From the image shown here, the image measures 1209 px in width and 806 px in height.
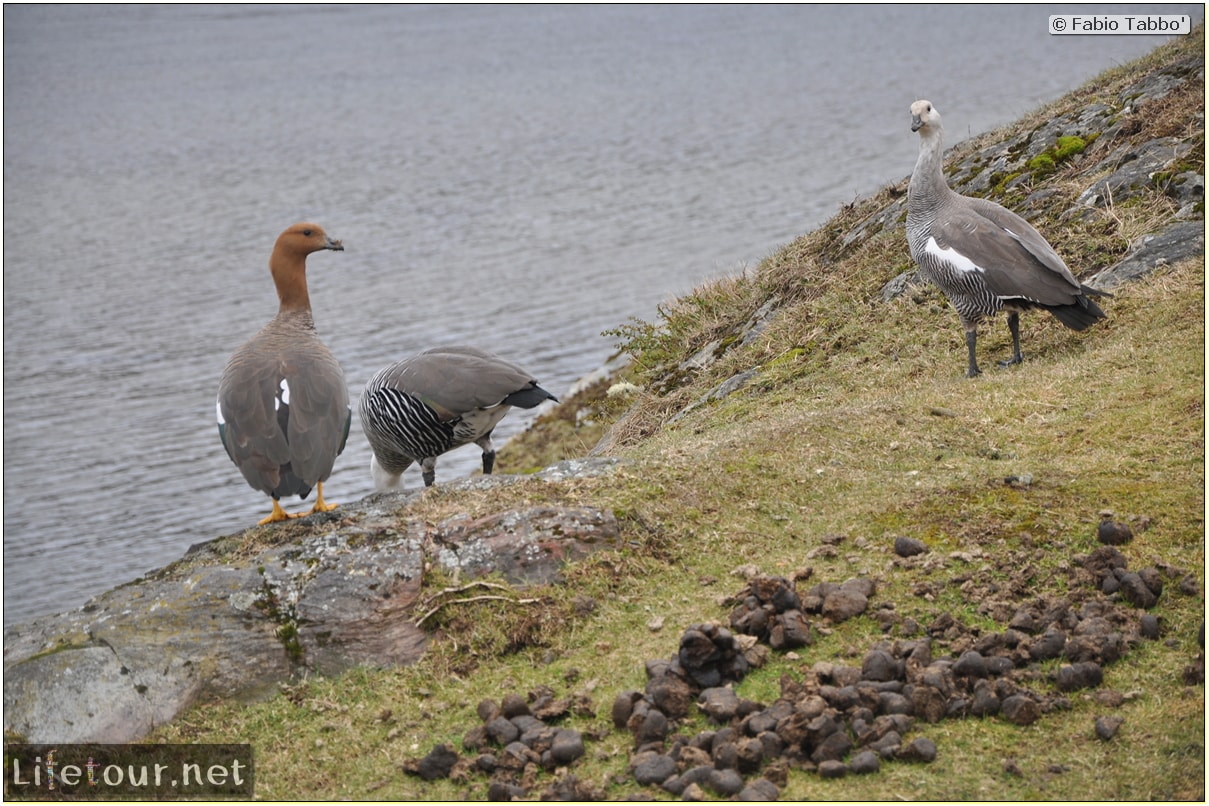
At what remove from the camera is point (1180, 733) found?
5.68 m

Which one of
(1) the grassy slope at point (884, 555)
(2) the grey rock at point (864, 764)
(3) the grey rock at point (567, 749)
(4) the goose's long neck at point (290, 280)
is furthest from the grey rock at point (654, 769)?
(4) the goose's long neck at point (290, 280)

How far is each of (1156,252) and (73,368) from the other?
27.3 m

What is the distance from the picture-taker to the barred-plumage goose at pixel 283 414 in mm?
8508

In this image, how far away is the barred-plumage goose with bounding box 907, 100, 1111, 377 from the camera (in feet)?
34.0

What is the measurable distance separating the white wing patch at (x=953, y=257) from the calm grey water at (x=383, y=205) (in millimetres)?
10196

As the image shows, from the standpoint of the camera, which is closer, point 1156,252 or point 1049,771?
point 1049,771

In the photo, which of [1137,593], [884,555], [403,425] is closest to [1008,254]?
[884,555]

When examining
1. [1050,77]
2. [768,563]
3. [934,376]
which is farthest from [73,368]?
[1050,77]

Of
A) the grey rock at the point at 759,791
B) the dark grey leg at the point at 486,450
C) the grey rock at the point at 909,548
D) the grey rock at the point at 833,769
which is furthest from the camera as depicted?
the dark grey leg at the point at 486,450

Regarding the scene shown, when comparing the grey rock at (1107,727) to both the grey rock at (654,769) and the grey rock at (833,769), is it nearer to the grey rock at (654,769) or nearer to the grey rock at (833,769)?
the grey rock at (833,769)

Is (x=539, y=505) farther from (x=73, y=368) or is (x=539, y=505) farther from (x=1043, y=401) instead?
(x=73, y=368)

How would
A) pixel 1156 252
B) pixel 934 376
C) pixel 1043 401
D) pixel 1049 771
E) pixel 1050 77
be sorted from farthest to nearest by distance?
pixel 1050 77 < pixel 1156 252 < pixel 934 376 < pixel 1043 401 < pixel 1049 771

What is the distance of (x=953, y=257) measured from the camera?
1081 cm

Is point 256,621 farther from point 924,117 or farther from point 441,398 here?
point 924,117
